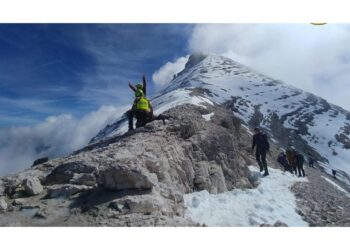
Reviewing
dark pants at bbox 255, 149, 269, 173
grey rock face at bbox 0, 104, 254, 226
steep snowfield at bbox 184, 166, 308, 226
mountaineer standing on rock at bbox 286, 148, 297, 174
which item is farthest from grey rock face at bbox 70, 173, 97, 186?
mountaineer standing on rock at bbox 286, 148, 297, 174

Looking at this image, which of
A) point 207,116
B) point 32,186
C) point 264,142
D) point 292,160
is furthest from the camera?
point 292,160

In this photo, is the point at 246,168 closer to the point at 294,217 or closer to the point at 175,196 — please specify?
the point at 294,217

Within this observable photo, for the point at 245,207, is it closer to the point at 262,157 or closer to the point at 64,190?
the point at 64,190

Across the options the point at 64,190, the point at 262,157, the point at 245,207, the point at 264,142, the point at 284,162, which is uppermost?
the point at 264,142

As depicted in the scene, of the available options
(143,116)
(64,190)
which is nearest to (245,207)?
(64,190)

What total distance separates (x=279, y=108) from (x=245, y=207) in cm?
6343

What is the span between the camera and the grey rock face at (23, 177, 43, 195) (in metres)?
9.59

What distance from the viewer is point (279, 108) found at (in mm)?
71500

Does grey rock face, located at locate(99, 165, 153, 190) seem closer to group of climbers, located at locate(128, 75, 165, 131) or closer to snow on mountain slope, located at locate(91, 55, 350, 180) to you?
group of climbers, located at locate(128, 75, 165, 131)

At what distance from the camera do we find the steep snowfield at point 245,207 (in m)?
9.30

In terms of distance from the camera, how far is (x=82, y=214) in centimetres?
833

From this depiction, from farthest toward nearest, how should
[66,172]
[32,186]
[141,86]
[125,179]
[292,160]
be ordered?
[292,160]
[141,86]
[66,172]
[32,186]
[125,179]

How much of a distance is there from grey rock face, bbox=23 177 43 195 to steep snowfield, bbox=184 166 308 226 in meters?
3.64

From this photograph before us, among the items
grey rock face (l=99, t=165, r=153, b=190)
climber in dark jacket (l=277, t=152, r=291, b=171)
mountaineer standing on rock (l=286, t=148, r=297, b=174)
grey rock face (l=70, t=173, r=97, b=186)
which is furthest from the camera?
mountaineer standing on rock (l=286, t=148, r=297, b=174)
